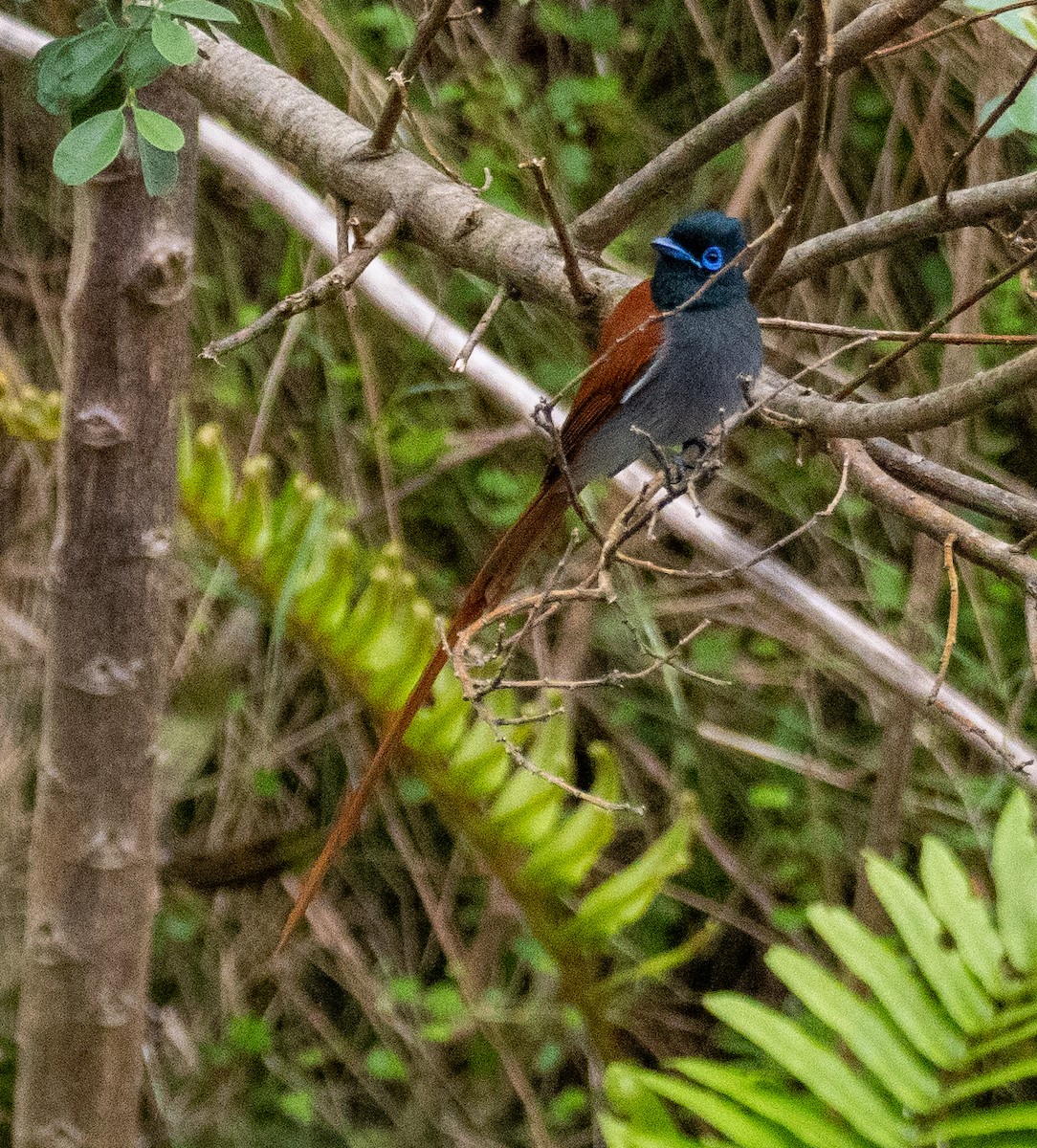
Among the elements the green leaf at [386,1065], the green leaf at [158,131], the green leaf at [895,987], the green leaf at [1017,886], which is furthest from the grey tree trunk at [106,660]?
the green leaf at [1017,886]

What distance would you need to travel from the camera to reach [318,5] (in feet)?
7.59

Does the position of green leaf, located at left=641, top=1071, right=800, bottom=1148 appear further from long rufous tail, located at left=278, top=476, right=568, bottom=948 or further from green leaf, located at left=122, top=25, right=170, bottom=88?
green leaf, located at left=122, top=25, right=170, bottom=88

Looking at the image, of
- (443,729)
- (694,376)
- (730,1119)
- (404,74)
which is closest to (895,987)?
(730,1119)

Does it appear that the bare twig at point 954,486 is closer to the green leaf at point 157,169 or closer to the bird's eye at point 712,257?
the bird's eye at point 712,257

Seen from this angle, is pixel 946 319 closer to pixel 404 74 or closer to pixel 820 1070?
pixel 404 74

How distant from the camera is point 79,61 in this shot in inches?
40.4

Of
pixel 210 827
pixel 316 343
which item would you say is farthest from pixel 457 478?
pixel 210 827

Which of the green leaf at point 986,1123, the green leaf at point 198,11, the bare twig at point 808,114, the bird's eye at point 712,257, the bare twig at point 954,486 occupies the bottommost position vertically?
the green leaf at point 986,1123

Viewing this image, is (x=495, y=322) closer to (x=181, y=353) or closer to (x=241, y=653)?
(x=241, y=653)

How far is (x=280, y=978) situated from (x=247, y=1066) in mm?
194

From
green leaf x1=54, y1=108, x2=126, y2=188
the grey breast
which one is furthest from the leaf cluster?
the grey breast

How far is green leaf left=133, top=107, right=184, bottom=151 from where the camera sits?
3.51ft

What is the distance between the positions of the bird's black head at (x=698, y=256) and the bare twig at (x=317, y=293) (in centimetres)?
39

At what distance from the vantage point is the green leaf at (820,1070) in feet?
5.57
